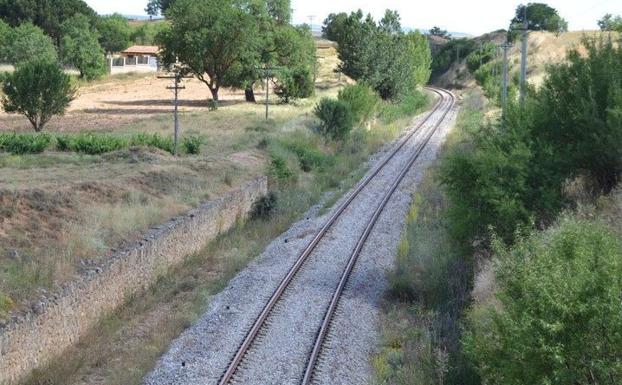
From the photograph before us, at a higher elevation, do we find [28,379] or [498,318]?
[498,318]

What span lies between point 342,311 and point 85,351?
5294mm

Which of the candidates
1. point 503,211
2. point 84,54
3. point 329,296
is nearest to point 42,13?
point 84,54

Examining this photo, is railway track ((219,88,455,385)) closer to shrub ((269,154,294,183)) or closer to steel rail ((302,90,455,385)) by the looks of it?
steel rail ((302,90,455,385))

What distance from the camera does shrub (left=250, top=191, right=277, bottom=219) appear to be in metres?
27.2

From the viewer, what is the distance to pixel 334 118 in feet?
141

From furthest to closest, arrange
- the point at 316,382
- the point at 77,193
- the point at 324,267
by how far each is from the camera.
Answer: the point at 77,193, the point at 324,267, the point at 316,382

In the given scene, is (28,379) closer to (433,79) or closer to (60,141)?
(60,141)

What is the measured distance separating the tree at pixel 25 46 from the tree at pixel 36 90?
146ft

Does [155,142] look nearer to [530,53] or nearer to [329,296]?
[329,296]

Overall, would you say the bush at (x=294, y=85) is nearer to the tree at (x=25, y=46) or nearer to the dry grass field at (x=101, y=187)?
the dry grass field at (x=101, y=187)

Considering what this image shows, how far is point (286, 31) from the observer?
71.6 meters

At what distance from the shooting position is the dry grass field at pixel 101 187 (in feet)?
52.7

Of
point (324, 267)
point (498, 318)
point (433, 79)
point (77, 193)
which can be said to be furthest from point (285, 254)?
point (433, 79)

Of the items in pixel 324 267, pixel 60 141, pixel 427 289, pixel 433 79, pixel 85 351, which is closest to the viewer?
pixel 85 351
